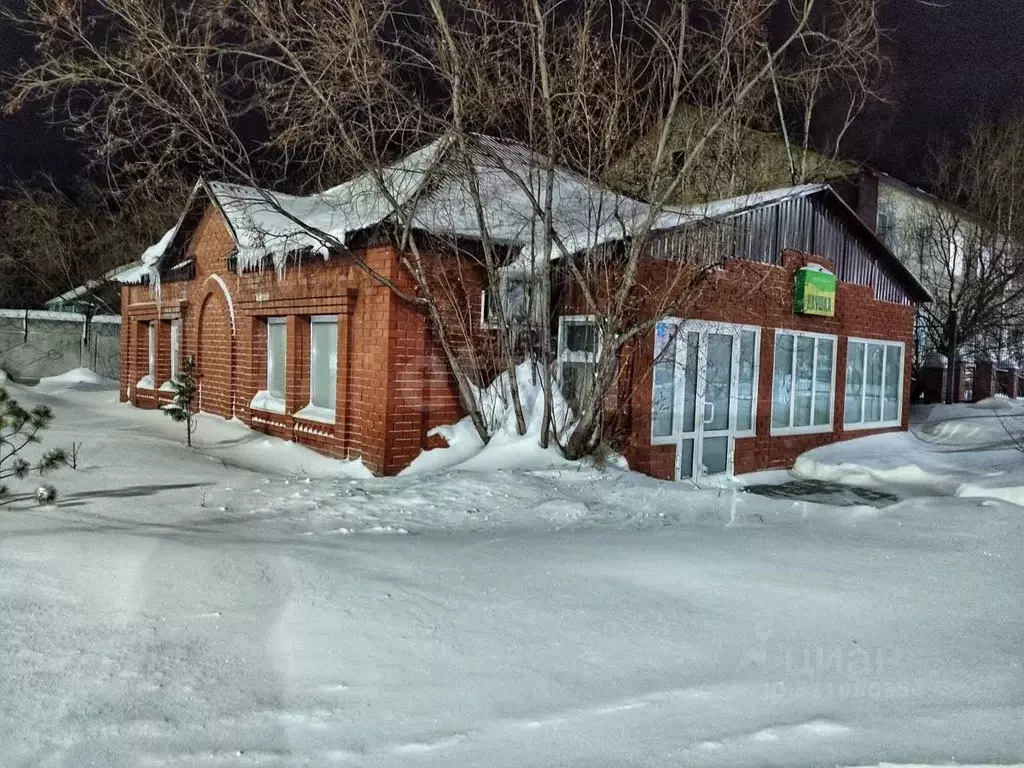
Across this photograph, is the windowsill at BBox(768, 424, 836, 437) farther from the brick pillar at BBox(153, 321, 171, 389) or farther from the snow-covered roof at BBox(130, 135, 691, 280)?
the brick pillar at BBox(153, 321, 171, 389)

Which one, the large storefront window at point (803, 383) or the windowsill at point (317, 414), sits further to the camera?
the large storefront window at point (803, 383)

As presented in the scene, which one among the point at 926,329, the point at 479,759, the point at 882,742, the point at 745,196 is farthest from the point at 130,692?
the point at 926,329

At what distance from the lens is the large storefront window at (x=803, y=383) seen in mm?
11992

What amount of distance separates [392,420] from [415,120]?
3.30 meters

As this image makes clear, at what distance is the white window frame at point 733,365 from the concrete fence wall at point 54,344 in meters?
17.8

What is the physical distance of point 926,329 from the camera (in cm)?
2345

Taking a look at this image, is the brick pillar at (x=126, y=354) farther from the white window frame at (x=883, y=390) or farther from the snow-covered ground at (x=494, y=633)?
the white window frame at (x=883, y=390)

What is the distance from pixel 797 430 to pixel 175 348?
36.9ft

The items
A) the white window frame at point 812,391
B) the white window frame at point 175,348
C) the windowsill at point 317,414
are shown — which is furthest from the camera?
the white window frame at point 175,348

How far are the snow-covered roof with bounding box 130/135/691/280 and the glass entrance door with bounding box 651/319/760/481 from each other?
5.48 feet

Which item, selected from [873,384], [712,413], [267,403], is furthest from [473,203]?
[873,384]

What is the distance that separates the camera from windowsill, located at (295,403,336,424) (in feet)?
33.6

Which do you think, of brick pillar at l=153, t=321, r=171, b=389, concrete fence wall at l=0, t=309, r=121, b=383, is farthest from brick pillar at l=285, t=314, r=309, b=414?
concrete fence wall at l=0, t=309, r=121, b=383

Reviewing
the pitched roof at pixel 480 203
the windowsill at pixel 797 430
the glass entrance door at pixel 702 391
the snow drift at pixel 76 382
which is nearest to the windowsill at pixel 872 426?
the windowsill at pixel 797 430
